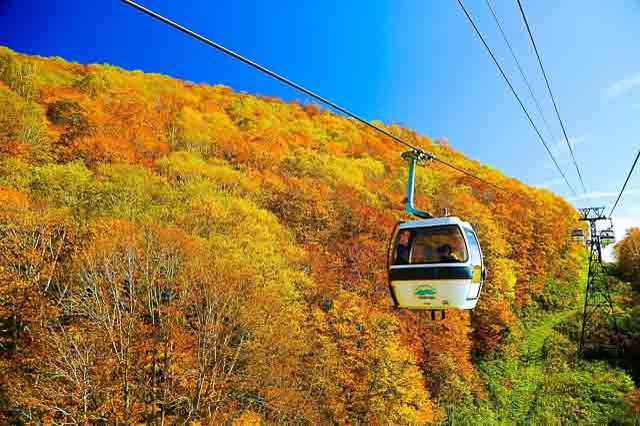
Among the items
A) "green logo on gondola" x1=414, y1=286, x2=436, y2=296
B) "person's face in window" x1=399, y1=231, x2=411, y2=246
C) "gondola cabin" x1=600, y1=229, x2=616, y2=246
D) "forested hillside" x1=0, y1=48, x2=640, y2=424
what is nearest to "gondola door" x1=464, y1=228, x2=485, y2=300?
"green logo on gondola" x1=414, y1=286, x2=436, y2=296

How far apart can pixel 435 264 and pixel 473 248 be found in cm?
84

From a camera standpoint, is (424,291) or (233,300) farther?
(233,300)

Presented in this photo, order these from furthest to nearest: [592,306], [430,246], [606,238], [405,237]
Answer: [592,306] → [606,238] → [405,237] → [430,246]

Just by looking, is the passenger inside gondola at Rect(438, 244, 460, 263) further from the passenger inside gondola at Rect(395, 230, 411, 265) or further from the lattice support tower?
the lattice support tower

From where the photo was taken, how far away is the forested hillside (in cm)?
2227

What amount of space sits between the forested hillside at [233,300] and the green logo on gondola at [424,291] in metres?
17.0

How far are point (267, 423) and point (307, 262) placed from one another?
47.2 feet

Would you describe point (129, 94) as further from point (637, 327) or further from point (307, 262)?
point (637, 327)

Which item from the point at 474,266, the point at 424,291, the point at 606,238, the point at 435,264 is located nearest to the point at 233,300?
the point at 424,291

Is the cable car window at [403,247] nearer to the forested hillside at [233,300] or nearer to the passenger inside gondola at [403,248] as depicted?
the passenger inside gondola at [403,248]

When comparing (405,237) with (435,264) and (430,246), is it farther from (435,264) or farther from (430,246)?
(435,264)

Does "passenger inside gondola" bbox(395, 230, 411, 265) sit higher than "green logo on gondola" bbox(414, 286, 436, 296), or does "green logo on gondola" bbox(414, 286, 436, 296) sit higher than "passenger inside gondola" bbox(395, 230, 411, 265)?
"passenger inside gondola" bbox(395, 230, 411, 265)

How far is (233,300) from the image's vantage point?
25516 mm

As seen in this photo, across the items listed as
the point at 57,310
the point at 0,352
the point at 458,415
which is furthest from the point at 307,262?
the point at 0,352
